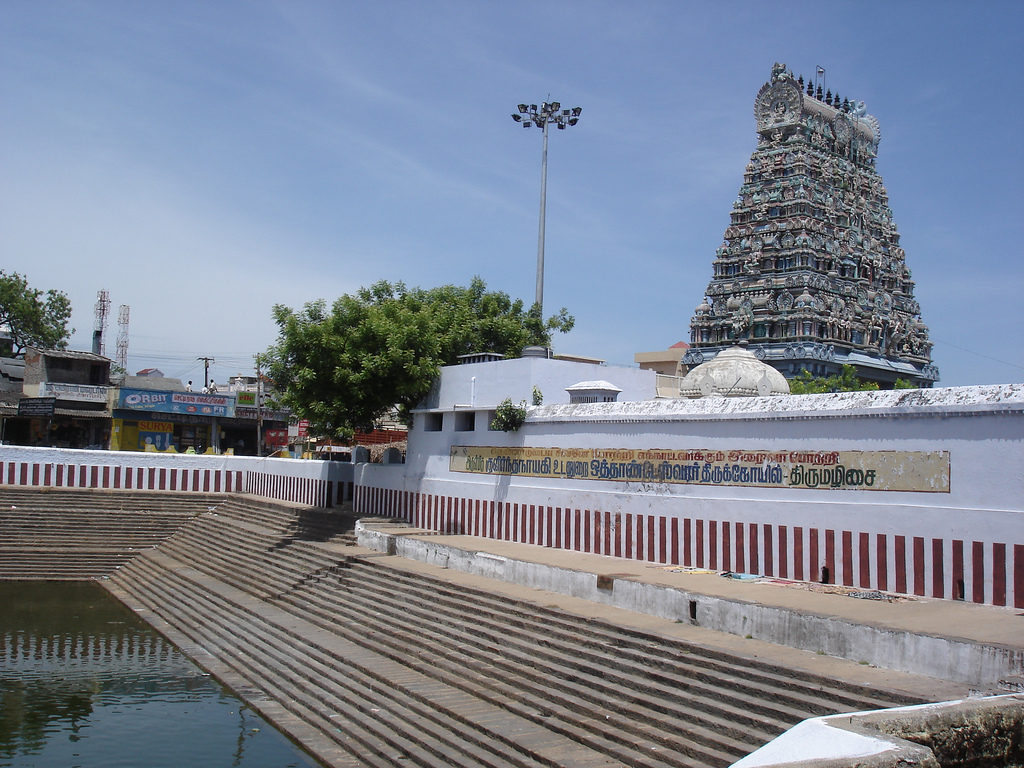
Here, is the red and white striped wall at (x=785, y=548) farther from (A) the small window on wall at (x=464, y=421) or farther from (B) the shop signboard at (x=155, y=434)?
(B) the shop signboard at (x=155, y=434)

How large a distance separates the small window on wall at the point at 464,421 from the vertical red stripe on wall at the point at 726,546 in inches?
328

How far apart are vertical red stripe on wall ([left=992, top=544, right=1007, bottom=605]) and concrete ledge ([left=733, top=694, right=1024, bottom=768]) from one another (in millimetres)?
3861

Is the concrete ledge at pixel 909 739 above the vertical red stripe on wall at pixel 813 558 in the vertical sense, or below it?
below

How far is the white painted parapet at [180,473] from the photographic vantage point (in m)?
26.8

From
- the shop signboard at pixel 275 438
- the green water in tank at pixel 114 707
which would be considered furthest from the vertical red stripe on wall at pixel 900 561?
Result: the shop signboard at pixel 275 438

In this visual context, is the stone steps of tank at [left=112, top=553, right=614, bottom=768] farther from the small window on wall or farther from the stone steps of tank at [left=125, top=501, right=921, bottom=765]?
the small window on wall

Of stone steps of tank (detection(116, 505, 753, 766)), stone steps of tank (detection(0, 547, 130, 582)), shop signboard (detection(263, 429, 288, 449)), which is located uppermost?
shop signboard (detection(263, 429, 288, 449))

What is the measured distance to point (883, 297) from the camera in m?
47.3

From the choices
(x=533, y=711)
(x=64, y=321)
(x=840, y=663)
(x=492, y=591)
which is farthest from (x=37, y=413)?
(x=840, y=663)

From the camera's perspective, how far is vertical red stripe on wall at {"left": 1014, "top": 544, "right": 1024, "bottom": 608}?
975cm

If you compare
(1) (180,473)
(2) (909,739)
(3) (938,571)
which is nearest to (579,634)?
(3) (938,571)

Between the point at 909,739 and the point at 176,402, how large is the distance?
41.8 meters

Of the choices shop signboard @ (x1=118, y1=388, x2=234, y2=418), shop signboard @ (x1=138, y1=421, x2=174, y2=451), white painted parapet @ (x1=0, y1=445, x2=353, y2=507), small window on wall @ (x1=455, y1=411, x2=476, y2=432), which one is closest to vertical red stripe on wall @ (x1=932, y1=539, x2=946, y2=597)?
small window on wall @ (x1=455, y1=411, x2=476, y2=432)

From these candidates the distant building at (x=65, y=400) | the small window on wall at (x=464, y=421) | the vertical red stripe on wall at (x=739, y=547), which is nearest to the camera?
the vertical red stripe on wall at (x=739, y=547)
